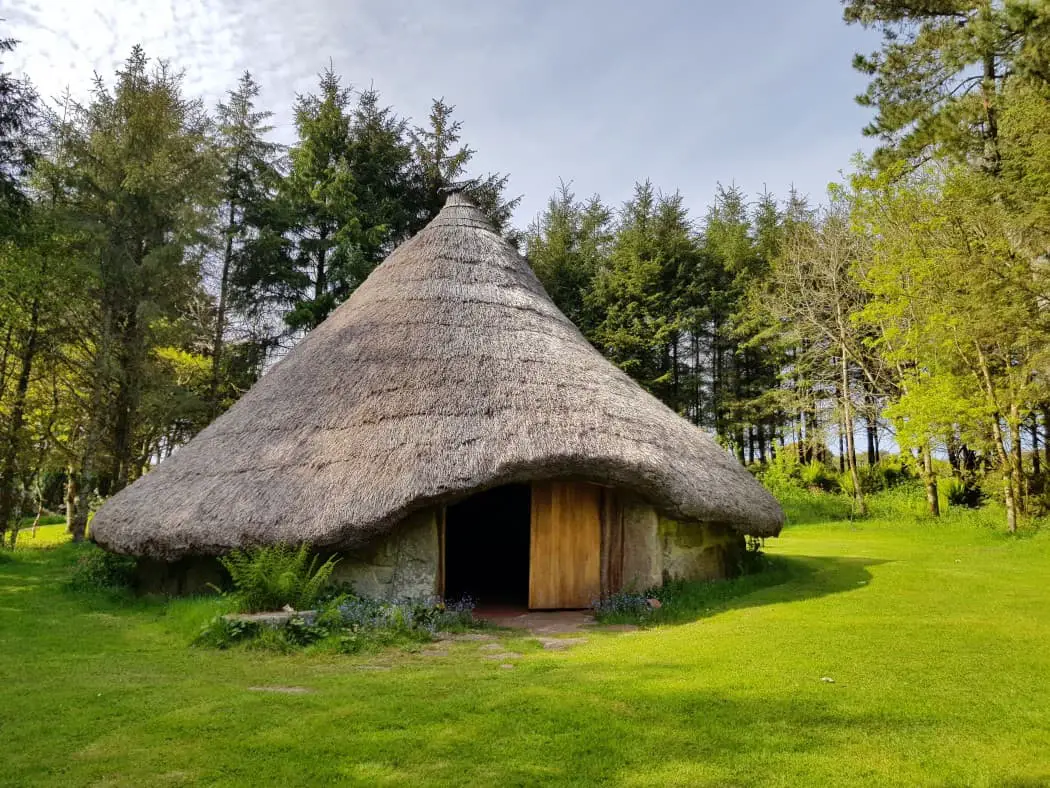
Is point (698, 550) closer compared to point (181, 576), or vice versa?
point (181, 576)

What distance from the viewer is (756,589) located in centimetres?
1095

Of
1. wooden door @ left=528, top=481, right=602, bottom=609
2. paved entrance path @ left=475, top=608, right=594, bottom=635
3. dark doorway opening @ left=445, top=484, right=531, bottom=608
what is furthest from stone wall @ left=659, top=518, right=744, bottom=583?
dark doorway opening @ left=445, top=484, right=531, bottom=608

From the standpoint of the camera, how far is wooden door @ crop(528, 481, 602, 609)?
10438 mm

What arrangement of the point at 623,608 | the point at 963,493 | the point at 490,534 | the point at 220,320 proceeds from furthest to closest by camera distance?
the point at 220,320 < the point at 963,493 < the point at 490,534 < the point at 623,608

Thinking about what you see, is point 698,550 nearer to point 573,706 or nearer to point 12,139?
point 573,706

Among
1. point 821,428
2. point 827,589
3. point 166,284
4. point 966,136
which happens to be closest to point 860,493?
point 821,428

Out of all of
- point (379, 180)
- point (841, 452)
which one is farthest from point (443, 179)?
point (841, 452)

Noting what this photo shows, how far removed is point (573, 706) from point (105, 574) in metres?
9.65

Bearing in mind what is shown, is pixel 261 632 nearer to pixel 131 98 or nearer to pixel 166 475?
pixel 166 475

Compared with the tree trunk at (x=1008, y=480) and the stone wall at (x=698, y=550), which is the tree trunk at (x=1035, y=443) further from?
the stone wall at (x=698, y=550)

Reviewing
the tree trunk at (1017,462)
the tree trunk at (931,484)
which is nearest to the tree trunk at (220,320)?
the tree trunk at (931,484)

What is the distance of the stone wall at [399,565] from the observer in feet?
30.9

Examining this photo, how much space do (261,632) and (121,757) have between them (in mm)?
3442

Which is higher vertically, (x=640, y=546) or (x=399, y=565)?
(x=640, y=546)
